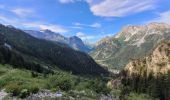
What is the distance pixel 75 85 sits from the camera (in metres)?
17.9

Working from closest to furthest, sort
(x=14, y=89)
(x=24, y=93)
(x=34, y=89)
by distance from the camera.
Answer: (x=24, y=93), (x=34, y=89), (x=14, y=89)

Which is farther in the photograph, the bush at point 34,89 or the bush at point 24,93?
the bush at point 34,89

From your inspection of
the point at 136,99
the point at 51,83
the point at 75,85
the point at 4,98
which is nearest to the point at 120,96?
the point at 136,99

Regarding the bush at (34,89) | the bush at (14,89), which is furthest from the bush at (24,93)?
the bush at (14,89)

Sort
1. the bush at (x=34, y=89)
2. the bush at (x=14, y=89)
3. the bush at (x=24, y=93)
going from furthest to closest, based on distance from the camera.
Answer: the bush at (x=14, y=89), the bush at (x=34, y=89), the bush at (x=24, y=93)

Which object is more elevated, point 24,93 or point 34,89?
point 34,89

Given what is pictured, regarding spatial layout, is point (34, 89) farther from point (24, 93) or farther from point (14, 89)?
point (14, 89)

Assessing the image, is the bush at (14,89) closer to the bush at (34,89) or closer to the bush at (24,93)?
the bush at (24,93)

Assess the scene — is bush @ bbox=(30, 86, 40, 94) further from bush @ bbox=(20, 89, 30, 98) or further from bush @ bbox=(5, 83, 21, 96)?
bush @ bbox=(5, 83, 21, 96)

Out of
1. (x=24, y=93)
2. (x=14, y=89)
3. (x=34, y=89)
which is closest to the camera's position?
(x=24, y=93)

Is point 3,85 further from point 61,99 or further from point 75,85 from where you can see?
point 61,99

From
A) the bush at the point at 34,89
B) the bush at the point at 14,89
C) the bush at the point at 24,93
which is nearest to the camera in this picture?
the bush at the point at 24,93

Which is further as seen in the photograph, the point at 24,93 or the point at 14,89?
the point at 14,89

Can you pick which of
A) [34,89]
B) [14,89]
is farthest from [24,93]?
[14,89]
